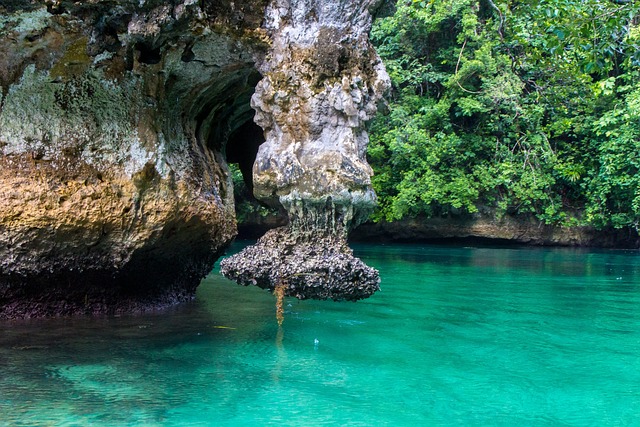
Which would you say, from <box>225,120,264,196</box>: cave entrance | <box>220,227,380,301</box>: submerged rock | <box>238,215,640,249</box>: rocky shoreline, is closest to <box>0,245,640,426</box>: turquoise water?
<box>220,227,380,301</box>: submerged rock

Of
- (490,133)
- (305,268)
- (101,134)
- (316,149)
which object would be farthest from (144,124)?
(490,133)

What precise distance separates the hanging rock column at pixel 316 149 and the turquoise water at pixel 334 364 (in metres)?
0.71

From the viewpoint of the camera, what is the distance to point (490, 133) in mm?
16297

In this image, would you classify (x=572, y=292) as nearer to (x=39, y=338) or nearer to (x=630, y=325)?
(x=630, y=325)

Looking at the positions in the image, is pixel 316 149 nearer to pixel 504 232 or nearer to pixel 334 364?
pixel 334 364

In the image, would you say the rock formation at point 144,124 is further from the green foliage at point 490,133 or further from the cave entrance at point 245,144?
the green foliage at point 490,133

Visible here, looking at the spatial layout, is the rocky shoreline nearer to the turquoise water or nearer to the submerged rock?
the turquoise water

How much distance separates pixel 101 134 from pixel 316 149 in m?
1.91

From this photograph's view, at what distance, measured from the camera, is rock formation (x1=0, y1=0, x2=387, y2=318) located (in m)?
5.13

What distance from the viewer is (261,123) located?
5.42m

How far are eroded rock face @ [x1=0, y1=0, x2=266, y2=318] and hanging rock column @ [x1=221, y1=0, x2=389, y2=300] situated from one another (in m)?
0.46

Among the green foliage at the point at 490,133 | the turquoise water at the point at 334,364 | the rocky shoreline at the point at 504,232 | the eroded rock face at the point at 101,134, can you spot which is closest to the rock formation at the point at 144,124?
the eroded rock face at the point at 101,134

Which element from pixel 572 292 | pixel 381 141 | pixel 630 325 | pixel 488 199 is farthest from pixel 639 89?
pixel 630 325

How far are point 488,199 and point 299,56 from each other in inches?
448
